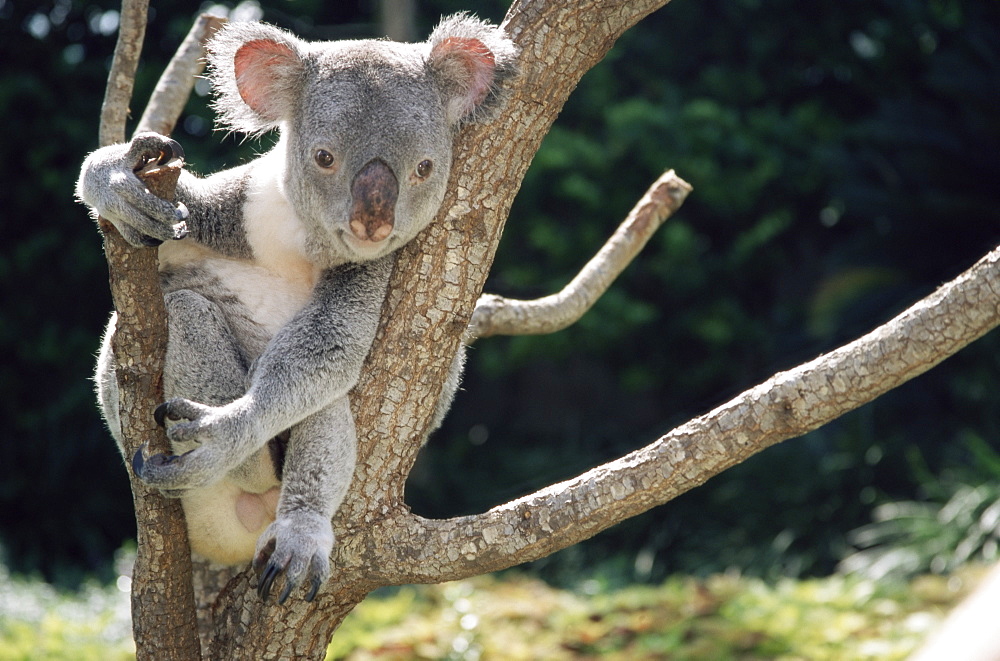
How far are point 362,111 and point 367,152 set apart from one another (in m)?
0.10

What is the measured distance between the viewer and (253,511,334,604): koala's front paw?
1870mm

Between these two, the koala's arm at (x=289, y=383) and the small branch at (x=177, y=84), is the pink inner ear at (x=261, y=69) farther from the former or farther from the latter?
the small branch at (x=177, y=84)

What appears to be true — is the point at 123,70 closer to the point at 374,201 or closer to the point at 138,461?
the point at 374,201

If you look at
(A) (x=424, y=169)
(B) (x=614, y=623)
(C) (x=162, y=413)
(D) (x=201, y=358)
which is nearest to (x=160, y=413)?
(C) (x=162, y=413)

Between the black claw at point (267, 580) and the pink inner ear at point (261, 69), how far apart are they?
103 cm

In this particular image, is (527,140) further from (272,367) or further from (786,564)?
(786,564)

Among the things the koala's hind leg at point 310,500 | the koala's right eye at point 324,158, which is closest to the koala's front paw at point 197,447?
the koala's hind leg at point 310,500

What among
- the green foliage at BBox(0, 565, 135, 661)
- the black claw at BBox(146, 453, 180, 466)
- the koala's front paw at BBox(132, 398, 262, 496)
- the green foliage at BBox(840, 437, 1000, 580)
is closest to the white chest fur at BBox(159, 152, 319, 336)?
the koala's front paw at BBox(132, 398, 262, 496)

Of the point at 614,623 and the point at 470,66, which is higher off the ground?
the point at 470,66

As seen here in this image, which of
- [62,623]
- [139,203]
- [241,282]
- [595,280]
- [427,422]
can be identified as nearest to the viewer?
[139,203]

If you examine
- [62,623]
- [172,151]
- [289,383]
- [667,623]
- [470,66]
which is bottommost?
[62,623]

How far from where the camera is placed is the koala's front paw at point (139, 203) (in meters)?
1.75

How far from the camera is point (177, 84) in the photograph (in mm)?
2791

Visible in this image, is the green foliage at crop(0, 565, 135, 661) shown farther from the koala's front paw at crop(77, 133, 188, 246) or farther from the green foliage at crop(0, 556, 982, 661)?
the koala's front paw at crop(77, 133, 188, 246)
